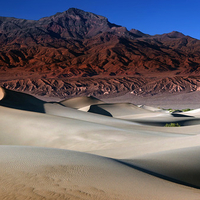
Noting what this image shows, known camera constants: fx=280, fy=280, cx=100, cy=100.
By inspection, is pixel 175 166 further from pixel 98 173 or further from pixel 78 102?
pixel 78 102

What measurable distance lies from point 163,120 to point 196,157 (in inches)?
689

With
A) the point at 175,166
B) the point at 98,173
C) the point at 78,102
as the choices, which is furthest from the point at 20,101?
the point at 98,173

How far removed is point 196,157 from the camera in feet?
17.4

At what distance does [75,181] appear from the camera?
322 centimetres

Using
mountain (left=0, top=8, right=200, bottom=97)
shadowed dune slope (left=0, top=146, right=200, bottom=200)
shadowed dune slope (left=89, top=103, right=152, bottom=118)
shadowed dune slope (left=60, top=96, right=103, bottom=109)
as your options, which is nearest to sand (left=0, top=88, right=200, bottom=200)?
shadowed dune slope (left=0, top=146, right=200, bottom=200)

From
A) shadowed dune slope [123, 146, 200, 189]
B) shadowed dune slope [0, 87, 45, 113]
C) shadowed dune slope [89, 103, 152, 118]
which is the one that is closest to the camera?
shadowed dune slope [123, 146, 200, 189]

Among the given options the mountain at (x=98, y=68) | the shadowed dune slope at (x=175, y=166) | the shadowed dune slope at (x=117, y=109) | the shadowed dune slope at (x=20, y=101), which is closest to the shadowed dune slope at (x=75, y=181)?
the shadowed dune slope at (x=175, y=166)

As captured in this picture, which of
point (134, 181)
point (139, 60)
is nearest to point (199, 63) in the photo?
point (139, 60)

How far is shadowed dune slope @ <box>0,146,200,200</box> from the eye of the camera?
9.25ft

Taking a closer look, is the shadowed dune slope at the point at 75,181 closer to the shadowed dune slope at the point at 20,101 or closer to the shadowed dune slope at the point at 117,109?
the shadowed dune slope at the point at 20,101

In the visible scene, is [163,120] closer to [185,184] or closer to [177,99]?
[185,184]

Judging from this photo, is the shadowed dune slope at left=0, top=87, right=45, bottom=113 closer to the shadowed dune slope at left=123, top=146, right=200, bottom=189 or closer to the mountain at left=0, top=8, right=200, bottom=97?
the shadowed dune slope at left=123, top=146, right=200, bottom=189

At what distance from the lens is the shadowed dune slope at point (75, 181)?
2820 millimetres

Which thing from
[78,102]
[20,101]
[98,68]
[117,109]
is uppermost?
[98,68]
